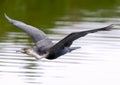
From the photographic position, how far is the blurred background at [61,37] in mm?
15445

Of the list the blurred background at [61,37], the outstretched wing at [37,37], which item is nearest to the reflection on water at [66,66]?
the blurred background at [61,37]

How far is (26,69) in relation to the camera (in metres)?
16.1

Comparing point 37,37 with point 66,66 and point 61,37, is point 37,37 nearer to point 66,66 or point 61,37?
point 66,66

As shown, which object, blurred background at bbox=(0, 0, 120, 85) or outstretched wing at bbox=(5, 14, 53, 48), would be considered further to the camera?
blurred background at bbox=(0, 0, 120, 85)

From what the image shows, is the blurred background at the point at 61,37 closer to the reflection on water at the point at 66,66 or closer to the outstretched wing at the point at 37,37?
the reflection on water at the point at 66,66

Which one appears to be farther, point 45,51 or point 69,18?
point 69,18

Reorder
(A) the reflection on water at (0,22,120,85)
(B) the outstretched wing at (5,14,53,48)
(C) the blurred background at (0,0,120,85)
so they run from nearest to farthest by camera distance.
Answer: (B) the outstretched wing at (5,14,53,48) < (A) the reflection on water at (0,22,120,85) < (C) the blurred background at (0,0,120,85)

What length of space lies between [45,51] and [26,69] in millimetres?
4195

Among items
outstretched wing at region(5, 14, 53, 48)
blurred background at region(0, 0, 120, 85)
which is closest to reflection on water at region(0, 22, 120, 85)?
blurred background at region(0, 0, 120, 85)

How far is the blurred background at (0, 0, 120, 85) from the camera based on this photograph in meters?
15.4

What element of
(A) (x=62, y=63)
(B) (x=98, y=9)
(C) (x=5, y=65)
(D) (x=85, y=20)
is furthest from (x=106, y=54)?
(B) (x=98, y=9)

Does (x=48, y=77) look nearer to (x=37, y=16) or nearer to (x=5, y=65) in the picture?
(x=5, y=65)

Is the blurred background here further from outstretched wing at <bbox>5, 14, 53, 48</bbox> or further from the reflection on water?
outstretched wing at <bbox>5, 14, 53, 48</bbox>

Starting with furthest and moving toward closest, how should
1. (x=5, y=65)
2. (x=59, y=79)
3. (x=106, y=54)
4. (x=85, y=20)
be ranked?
(x=85, y=20) → (x=106, y=54) → (x=5, y=65) → (x=59, y=79)
